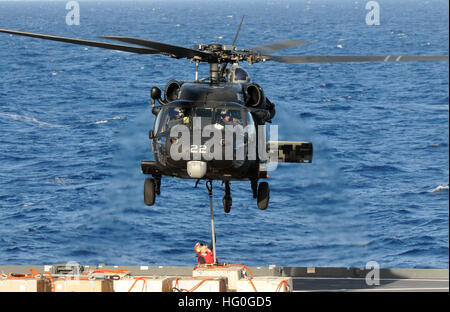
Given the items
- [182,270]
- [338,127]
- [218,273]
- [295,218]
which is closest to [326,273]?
[182,270]

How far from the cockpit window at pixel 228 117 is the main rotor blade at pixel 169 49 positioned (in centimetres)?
217

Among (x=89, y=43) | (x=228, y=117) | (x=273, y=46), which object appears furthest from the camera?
(x=273, y=46)

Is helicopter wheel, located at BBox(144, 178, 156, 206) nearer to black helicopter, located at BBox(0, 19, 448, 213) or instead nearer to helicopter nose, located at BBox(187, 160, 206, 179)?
black helicopter, located at BBox(0, 19, 448, 213)

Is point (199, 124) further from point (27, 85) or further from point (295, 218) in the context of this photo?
point (27, 85)

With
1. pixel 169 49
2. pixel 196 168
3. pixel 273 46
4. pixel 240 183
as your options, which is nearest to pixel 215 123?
pixel 196 168

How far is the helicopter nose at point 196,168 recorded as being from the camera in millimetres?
28578

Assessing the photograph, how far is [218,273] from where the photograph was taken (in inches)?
1177

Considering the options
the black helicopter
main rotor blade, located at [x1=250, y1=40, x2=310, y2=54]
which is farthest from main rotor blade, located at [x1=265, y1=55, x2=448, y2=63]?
main rotor blade, located at [x1=250, y1=40, x2=310, y2=54]

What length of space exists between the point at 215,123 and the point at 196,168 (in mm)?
1952

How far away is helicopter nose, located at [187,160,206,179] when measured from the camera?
28.6 metres

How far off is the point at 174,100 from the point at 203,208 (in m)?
41.9

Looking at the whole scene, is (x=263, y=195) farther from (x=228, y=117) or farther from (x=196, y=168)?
(x=196, y=168)

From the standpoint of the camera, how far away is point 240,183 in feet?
264

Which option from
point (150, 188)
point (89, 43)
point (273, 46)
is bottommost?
point (150, 188)
